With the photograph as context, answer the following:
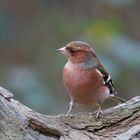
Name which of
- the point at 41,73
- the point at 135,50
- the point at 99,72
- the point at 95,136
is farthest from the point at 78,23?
the point at 95,136

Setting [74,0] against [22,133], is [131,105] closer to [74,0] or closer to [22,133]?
[22,133]

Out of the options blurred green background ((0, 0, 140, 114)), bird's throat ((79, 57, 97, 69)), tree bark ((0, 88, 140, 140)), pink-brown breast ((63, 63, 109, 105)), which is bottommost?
tree bark ((0, 88, 140, 140))

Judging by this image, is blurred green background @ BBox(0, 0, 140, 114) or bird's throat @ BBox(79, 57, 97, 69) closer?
bird's throat @ BBox(79, 57, 97, 69)

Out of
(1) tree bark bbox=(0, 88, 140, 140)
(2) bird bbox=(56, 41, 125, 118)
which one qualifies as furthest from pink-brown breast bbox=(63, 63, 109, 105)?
(1) tree bark bbox=(0, 88, 140, 140)

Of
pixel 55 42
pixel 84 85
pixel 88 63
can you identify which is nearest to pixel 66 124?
pixel 84 85

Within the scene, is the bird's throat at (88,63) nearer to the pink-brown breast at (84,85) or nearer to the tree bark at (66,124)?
the pink-brown breast at (84,85)

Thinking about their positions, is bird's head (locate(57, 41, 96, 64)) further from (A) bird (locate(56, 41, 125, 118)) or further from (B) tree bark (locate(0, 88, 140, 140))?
(B) tree bark (locate(0, 88, 140, 140))

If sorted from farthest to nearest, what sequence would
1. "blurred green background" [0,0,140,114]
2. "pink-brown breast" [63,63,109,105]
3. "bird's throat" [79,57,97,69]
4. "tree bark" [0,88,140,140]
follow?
"blurred green background" [0,0,140,114] → "bird's throat" [79,57,97,69] → "pink-brown breast" [63,63,109,105] → "tree bark" [0,88,140,140]
